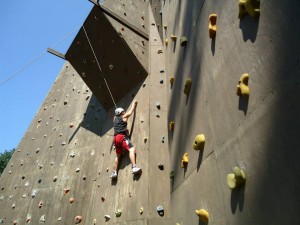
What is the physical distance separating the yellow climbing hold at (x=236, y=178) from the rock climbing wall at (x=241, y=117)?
1.0 inches

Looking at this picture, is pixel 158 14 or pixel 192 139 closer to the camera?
pixel 192 139

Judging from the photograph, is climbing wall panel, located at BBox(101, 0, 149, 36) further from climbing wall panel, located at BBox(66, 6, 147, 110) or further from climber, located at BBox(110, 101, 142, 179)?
climber, located at BBox(110, 101, 142, 179)

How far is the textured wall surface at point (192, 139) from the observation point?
49.5 inches

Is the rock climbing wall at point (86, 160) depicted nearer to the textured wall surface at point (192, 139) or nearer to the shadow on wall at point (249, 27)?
the textured wall surface at point (192, 139)

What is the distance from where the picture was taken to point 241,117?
5.16ft

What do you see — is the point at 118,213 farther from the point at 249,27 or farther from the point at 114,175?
the point at 249,27

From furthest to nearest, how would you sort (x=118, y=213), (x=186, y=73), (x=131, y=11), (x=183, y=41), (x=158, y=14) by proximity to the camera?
(x=131, y=11) → (x=158, y=14) → (x=118, y=213) → (x=183, y=41) → (x=186, y=73)

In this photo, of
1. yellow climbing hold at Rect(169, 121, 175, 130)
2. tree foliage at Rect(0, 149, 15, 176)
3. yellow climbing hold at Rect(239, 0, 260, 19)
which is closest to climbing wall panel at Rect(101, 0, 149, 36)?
yellow climbing hold at Rect(169, 121, 175, 130)

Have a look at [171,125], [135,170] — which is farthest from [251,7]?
[135,170]

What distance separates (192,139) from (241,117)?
79 centimetres

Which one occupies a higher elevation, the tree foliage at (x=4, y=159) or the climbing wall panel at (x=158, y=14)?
the tree foliage at (x=4, y=159)

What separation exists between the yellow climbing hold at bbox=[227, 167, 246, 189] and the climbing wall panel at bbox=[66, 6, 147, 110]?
9.45ft

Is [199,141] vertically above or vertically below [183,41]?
below

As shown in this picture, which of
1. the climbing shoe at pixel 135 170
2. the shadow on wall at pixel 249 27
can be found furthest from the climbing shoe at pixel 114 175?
the shadow on wall at pixel 249 27
